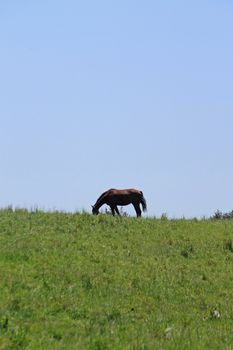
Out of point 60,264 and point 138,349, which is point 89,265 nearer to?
point 60,264

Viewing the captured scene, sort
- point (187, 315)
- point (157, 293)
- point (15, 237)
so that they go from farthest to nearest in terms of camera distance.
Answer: point (15, 237), point (157, 293), point (187, 315)

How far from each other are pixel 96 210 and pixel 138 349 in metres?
18.6

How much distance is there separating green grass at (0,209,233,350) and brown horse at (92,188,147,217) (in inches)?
273

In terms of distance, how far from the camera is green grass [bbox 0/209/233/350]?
530 inches

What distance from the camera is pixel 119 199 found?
32.2 metres

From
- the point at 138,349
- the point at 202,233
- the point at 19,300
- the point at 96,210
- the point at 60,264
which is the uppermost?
the point at 96,210

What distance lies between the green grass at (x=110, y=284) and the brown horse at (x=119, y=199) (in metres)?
6.93

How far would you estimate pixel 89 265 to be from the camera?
59.3ft

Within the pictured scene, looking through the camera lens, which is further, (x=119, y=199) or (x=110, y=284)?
(x=119, y=199)

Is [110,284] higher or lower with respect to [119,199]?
lower

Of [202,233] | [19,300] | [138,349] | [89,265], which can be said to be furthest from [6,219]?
[138,349]

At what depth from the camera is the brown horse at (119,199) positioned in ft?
105

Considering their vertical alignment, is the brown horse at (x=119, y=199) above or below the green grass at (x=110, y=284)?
above

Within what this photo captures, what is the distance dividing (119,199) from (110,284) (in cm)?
1535
